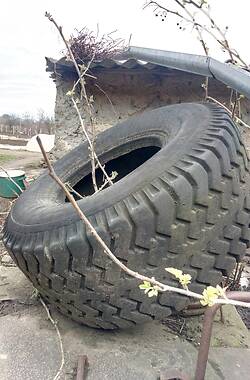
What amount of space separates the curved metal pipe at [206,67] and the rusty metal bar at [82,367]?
111 centimetres

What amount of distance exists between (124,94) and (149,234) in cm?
285

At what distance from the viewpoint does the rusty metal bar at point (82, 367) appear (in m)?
1.34

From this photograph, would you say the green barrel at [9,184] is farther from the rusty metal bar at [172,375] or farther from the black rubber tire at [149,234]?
the rusty metal bar at [172,375]

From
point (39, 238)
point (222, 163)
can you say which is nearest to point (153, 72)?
point (222, 163)

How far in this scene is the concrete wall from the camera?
3.68 meters

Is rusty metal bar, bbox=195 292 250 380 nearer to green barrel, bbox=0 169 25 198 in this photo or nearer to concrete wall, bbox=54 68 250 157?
concrete wall, bbox=54 68 250 157

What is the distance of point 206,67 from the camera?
1.45 meters

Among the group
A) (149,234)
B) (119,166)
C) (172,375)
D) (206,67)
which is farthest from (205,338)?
(119,166)

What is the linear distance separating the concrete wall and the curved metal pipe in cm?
128

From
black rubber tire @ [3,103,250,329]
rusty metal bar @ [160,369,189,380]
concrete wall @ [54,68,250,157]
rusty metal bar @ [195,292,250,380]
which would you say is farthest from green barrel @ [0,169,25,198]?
rusty metal bar @ [195,292,250,380]

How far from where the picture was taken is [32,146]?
14219 millimetres

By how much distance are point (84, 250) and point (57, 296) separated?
0.98 feet

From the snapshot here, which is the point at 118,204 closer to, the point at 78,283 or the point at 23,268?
the point at 78,283

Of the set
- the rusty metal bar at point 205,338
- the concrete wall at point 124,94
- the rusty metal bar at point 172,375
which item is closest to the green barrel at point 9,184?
the concrete wall at point 124,94
